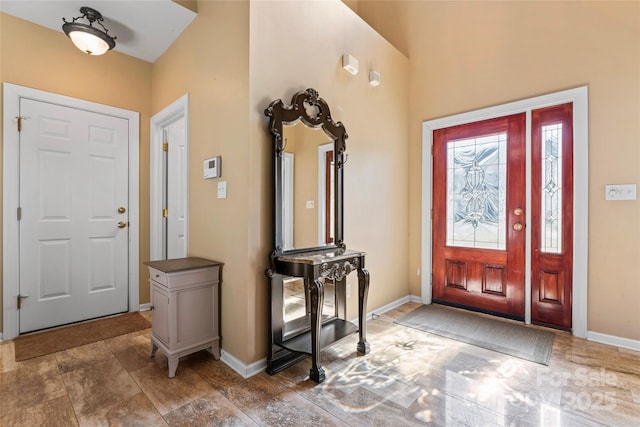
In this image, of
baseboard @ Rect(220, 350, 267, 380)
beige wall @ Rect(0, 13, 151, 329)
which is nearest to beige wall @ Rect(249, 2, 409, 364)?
baseboard @ Rect(220, 350, 267, 380)

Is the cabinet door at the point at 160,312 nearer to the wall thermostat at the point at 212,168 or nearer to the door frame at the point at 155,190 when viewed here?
the wall thermostat at the point at 212,168

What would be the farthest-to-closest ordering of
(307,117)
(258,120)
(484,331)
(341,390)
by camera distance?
(484,331), (307,117), (258,120), (341,390)

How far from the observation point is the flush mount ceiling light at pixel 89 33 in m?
2.41

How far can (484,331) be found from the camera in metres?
Answer: 2.76

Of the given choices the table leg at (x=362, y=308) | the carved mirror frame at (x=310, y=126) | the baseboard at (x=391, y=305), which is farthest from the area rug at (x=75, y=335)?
the baseboard at (x=391, y=305)

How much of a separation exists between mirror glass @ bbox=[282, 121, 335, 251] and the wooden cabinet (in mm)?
641

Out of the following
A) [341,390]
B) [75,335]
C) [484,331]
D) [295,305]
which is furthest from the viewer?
[484,331]

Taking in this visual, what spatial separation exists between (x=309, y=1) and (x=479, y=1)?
6.53ft

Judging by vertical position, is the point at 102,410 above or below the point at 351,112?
below

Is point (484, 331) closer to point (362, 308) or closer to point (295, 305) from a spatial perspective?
point (362, 308)

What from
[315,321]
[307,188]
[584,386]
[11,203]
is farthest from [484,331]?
[11,203]

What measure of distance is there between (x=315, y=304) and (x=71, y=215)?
256 cm

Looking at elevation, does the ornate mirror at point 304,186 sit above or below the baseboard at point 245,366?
above

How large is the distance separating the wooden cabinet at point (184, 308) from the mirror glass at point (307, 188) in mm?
641
